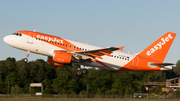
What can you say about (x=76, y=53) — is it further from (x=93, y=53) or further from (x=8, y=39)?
(x=8, y=39)

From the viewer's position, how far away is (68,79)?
74.5 meters

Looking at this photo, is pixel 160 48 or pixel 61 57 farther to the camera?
pixel 160 48

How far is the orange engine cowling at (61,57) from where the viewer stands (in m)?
37.3

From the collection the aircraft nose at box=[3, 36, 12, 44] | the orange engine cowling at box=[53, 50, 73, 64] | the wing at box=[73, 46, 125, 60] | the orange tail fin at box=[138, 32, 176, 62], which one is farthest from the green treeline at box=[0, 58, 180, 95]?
the aircraft nose at box=[3, 36, 12, 44]

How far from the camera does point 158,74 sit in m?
94.8

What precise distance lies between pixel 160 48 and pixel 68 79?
36.6 metres

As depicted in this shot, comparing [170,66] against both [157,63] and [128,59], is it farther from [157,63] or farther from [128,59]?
[128,59]

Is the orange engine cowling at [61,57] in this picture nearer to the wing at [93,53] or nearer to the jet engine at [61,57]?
the jet engine at [61,57]

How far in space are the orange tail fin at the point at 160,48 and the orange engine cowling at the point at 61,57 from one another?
37.4 feet

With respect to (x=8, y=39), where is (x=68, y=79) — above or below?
below

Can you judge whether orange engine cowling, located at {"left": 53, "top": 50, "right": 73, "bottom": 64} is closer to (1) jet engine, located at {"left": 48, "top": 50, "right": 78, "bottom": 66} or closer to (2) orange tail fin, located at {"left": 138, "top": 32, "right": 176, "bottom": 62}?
(1) jet engine, located at {"left": 48, "top": 50, "right": 78, "bottom": 66}

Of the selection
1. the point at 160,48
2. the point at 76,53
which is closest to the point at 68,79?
the point at 160,48

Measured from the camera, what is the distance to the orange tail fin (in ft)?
139

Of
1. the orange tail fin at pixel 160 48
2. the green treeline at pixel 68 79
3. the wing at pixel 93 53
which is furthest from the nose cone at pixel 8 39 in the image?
the green treeline at pixel 68 79
